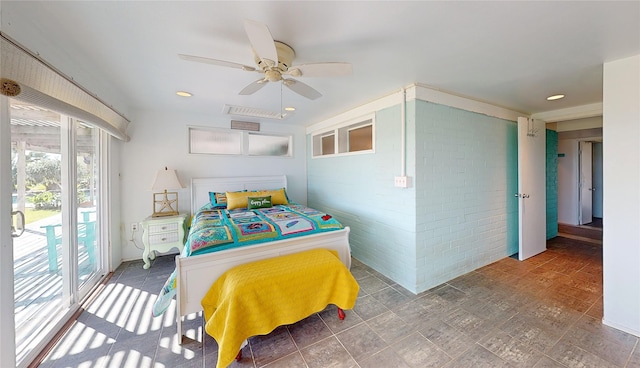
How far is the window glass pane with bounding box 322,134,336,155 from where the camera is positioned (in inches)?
160

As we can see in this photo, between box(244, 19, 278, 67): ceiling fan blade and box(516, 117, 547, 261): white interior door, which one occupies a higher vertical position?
box(244, 19, 278, 67): ceiling fan blade

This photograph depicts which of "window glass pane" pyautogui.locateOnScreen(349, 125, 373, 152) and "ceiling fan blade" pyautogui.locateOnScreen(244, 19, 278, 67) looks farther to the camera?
"window glass pane" pyautogui.locateOnScreen(349, 125, 373, 152)

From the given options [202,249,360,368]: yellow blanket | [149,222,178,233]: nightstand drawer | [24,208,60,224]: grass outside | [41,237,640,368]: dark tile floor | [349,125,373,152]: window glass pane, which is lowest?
[41,237,640,368]: dark tile floor

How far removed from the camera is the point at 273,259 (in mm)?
2031

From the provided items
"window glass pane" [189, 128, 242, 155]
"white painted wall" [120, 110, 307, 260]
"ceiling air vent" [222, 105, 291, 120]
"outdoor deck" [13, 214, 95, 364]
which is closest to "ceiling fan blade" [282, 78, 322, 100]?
"ceiling air vent" [222, 105, 291, 120]

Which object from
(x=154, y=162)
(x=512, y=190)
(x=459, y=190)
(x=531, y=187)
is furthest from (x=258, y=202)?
(x=531, y=187)

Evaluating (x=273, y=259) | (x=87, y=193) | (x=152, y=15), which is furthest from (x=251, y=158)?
(x=152, y=15)

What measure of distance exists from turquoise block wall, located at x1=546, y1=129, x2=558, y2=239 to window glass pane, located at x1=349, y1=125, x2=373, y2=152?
383 centimetres

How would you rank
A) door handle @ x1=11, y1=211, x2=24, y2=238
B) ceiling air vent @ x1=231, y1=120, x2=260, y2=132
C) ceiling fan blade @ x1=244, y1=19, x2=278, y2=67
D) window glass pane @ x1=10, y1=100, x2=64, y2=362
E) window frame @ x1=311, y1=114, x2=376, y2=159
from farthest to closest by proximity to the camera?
ceiling air vent @ x1=231, y1=120, x2=260, y2=132, window frame @ x1=311, y1=114, x2=376, y2=159, window glass pane @ x1=10, y1=100, x2=64, y2=362, door handle @ x1=11, y1=211, x2=24, y2=238, ceiling fan blade @ x1=244, y1=19, x2=278, y2=67

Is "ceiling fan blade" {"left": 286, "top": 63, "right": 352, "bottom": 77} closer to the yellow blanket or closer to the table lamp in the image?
the yellow blanket

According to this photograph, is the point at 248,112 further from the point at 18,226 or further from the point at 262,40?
the point at 18,226

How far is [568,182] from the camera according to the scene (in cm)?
537

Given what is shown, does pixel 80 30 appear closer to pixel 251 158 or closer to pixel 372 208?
pixel 251 158

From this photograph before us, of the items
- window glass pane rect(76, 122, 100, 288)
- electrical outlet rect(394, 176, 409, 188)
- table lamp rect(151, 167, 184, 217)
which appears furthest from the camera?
table lamp rect(151, 167, 184, 217)
